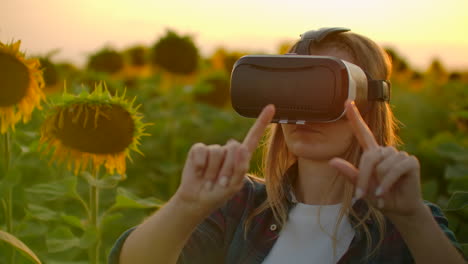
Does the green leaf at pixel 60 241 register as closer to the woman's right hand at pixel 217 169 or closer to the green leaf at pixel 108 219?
the green leaf at pixel 108 219

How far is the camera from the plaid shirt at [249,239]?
1505 millimetres

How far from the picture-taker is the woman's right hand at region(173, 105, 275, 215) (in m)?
1.15

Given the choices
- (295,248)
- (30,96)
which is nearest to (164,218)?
(295,248)

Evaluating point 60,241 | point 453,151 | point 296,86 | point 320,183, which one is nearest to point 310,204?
point 320,183

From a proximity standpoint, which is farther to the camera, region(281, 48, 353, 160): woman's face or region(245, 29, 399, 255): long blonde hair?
region(245, 29, 399, 255): long blonde hair

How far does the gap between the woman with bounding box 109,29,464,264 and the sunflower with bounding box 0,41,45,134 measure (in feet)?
2.00

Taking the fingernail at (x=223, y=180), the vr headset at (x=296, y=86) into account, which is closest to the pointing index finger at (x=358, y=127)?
the vr headset at (x=296, y=86)

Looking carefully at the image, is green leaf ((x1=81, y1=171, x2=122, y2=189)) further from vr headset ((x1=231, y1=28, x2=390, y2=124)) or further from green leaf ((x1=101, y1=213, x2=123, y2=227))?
vr headset ((x1=231, y1=28, x2=390, y2=124))

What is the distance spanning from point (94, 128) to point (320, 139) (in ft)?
2.23

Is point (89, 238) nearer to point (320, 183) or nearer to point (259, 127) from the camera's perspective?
point (320, 183)

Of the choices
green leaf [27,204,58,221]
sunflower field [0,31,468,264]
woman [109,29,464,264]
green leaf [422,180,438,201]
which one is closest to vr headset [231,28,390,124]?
woman [109,29,464,264]

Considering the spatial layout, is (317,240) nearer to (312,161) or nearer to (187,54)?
(312,161)

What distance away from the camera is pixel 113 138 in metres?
1.84

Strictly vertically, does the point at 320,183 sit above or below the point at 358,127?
below
